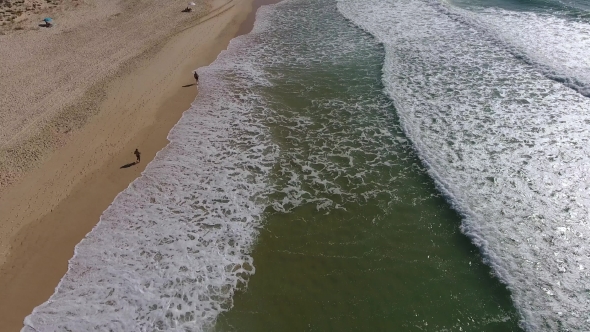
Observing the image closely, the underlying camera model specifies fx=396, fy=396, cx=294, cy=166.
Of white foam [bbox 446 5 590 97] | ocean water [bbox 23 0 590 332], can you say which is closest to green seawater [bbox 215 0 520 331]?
ocean water [bbox 23 0 590 332]

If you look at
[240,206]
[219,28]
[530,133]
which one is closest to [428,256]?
[240,206]

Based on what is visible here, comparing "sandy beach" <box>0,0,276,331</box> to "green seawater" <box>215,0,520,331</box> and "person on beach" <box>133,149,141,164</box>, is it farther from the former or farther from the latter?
"green seawater" <box>215,0,520,331</box>

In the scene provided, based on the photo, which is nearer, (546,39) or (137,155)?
(137,155)

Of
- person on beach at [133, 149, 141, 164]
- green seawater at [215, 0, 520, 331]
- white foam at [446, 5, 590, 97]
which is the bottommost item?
green seawater at [215, 0, 520, 331]

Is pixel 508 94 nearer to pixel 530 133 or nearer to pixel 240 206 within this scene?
pixel 530 133

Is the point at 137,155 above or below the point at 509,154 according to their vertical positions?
above

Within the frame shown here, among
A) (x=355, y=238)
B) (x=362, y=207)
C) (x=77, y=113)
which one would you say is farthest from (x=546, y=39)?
(x=77, y=113)

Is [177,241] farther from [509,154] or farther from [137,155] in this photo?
[509,154]
